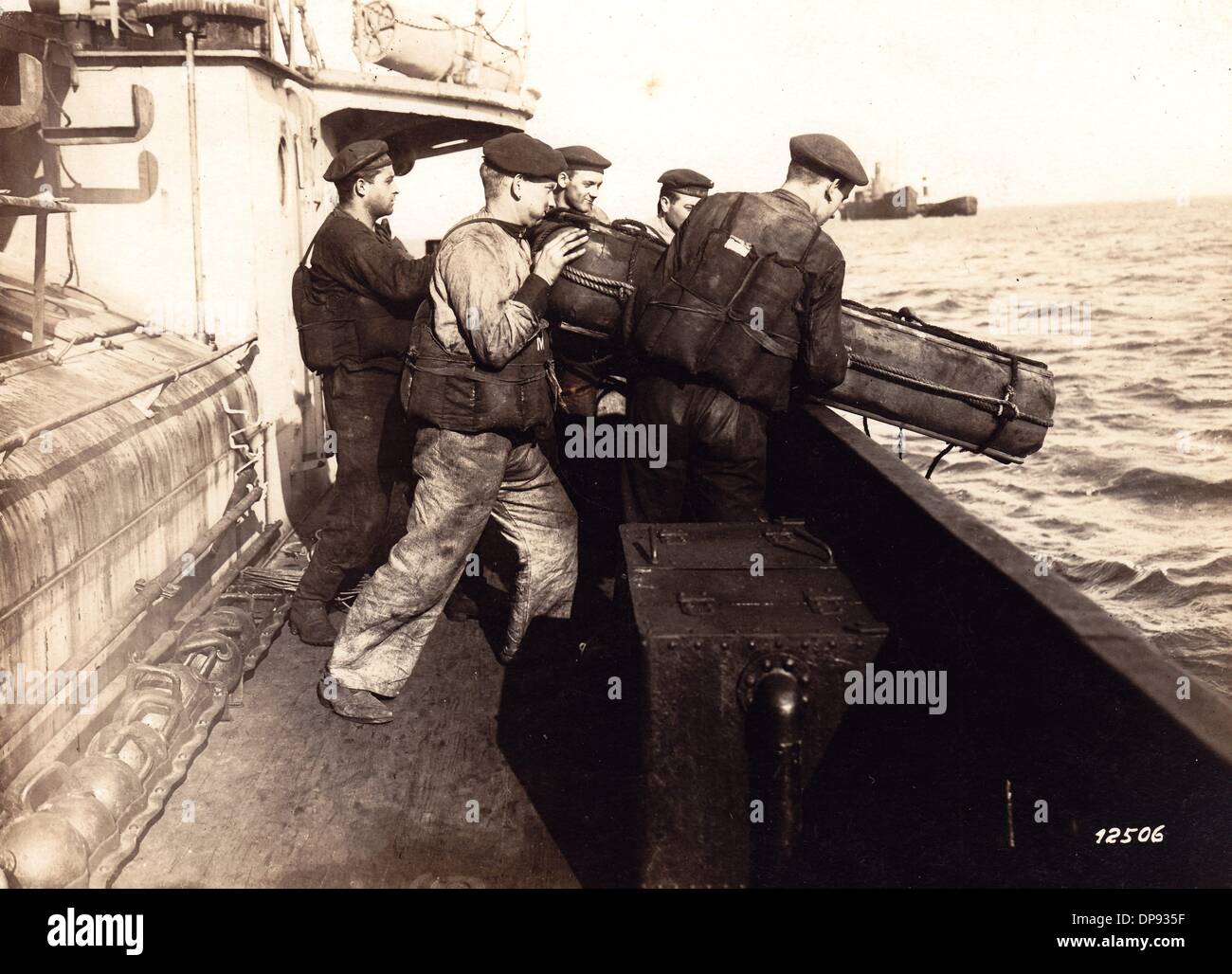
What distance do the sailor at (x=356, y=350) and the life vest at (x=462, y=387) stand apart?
85 cm

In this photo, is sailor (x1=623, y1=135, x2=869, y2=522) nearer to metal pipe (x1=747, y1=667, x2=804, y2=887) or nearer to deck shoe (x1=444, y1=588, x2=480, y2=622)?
deck shoe (x1=444, y1=588, x2=480, y2=622)

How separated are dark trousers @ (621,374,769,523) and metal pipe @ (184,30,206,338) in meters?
2.58

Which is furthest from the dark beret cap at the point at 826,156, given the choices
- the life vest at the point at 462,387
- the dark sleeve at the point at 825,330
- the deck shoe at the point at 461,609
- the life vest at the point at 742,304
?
the deck shoe at the point at 461,609

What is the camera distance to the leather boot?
191 inches

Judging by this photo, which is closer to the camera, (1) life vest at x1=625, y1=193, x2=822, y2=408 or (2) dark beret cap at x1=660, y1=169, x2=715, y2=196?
(1) life vest at x1=625, y1=193, x2=822, y2=408

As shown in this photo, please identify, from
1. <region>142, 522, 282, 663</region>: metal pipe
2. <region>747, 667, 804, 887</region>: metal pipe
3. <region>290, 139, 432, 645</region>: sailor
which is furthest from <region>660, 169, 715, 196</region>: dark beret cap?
<region>747, 667, 804, 887</region>: metal pipe

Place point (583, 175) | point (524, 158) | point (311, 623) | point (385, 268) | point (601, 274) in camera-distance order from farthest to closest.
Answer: point (583, 175) → point (601, 274) → point (311, 623) → point (385, 268) → point (524, 158)

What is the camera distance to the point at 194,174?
548 centimetres

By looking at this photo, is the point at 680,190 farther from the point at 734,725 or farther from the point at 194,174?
the point at 734,725

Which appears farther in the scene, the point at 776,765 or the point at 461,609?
the point at 461,609

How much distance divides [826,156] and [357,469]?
2.55 m

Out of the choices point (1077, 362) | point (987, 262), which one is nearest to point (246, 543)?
point (1077, 362)

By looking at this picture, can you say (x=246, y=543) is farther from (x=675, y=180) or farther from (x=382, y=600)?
(x=675, y=180)

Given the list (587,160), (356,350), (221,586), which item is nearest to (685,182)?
(587,160)
